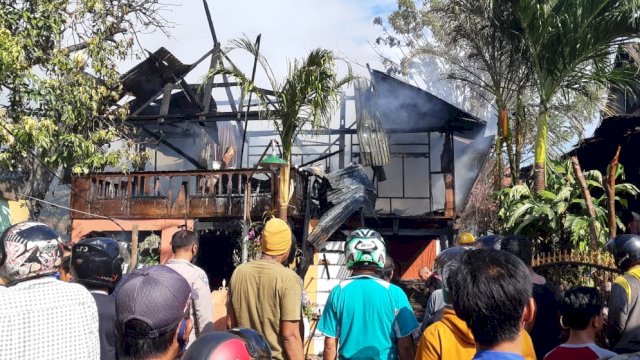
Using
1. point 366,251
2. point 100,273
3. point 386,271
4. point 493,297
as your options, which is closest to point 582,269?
point 386,271

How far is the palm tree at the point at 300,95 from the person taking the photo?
8641mm

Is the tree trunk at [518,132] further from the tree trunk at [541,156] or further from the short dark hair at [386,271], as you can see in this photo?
the short dark hair at [386,271]

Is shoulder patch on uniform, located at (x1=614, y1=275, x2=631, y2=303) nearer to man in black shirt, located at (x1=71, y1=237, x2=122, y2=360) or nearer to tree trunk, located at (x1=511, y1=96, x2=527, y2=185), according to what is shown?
man in black shirt, located at (x1=71, y1=237, x2=122, y2=360)

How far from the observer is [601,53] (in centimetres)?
787

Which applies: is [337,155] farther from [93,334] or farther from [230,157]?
[93,334]

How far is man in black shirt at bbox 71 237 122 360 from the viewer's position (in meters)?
3.00

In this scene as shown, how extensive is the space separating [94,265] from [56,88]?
753cm

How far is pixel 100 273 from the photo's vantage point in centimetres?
309

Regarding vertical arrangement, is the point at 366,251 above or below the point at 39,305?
above

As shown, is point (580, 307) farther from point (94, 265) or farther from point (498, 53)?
point (498, 53)

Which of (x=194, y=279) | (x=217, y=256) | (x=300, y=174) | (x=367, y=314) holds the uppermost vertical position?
(x=300, y=174)

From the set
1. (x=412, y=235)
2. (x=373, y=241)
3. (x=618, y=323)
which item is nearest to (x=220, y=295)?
(x=373, y=241)

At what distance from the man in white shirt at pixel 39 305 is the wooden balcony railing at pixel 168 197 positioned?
28.0 feet

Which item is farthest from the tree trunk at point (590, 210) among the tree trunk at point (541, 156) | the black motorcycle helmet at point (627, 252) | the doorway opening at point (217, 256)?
the doorway opening at point (217, 256)
